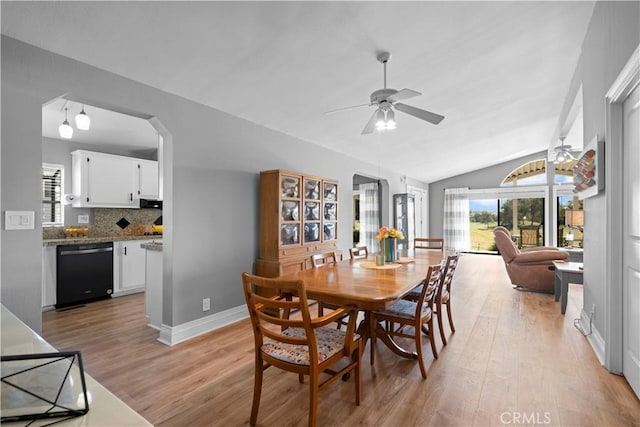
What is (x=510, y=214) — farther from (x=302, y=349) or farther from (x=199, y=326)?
(x=302, y=349)

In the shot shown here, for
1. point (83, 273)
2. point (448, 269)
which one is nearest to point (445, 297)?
point (448, 269)

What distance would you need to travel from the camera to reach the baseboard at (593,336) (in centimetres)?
247

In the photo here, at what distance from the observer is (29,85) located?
2127 mm

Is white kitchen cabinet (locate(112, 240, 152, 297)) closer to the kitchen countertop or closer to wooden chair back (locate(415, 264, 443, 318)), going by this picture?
the kitchen countertop

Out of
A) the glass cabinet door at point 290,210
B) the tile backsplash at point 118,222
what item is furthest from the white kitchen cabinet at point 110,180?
the glass cabinet door at point 290,210

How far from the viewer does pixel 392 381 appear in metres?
2.20

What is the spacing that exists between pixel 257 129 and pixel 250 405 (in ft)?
9.45

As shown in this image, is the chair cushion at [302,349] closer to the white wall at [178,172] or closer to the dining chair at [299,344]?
the dining chair at [299,344]

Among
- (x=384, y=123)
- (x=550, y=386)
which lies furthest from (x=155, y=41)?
(x=550, y=386)

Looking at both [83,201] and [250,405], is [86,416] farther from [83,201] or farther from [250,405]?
[83,201]

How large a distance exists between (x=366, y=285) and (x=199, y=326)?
1.89 meters

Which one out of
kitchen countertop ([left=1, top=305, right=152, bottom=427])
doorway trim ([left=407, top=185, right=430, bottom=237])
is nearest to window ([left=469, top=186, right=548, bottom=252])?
doorway trim ([left=407, top=185, right=430, bottom=237])

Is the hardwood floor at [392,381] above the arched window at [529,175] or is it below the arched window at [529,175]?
below

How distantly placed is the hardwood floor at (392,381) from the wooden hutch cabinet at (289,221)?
2.60ft
